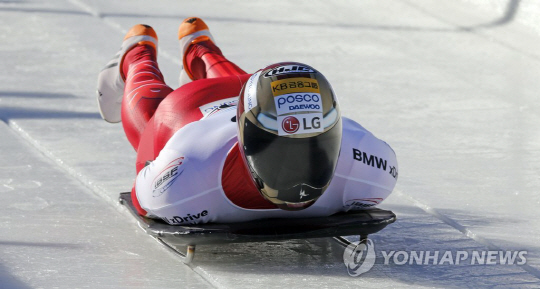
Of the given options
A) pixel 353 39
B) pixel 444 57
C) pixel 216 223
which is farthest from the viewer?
pixel 353 39

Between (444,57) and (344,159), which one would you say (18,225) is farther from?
(444,57)

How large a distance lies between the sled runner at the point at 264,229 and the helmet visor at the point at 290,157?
0.93 ft

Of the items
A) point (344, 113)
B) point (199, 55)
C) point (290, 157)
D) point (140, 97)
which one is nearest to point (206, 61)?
point (199, 55)

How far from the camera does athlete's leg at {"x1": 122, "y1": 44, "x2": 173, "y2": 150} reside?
14.7 feet

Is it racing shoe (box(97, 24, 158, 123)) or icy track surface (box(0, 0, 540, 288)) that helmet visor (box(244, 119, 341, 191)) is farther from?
racing shoe (box(97, 24, 158, 123))

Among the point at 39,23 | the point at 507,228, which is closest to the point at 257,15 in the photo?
the point at 39,23

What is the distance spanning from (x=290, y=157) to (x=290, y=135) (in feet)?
0.25

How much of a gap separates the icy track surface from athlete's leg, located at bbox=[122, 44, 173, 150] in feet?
1.07

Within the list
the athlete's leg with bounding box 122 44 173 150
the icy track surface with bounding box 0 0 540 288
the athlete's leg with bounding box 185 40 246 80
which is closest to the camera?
the icy track surface with bounding box 0 0 540 288

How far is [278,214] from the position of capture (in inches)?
152

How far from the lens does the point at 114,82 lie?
5129mm

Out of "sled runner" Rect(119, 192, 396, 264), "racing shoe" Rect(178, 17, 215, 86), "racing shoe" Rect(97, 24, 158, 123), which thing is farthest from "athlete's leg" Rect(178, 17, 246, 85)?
"sled runner" Rect(119, 192, 396, 264)

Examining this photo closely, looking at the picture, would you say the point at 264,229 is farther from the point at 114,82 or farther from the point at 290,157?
the point at 114,82

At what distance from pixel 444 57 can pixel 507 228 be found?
327cm
